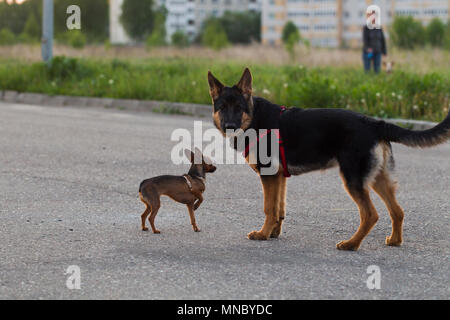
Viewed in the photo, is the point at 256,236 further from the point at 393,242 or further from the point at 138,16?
the point at 138,16

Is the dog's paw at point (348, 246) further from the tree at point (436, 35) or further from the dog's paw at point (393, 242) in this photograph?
the tree at point (436, 35)

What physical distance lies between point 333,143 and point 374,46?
13562mm

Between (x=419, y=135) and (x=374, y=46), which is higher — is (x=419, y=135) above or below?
below

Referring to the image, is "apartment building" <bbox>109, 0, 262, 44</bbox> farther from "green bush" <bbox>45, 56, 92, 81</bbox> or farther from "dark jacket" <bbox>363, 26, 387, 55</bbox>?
"dark jacket" <bbox>363, 26, 387, 55</bbox>

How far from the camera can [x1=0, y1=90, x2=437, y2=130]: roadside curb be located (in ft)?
47.6

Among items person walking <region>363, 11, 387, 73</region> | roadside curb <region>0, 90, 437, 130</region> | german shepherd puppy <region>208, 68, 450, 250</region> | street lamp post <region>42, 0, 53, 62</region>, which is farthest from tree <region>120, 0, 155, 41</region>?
german shepherd puppy <region>208, 68, 450, 250</region>

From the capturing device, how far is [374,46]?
59.9 feet

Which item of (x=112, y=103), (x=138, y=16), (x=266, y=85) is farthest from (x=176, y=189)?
(x=138, y=16)

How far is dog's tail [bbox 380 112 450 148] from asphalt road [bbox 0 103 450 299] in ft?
2.52

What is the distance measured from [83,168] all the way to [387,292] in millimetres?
4903

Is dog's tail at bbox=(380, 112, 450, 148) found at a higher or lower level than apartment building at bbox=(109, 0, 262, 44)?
lower

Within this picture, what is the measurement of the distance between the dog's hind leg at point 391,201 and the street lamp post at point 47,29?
1480cm
